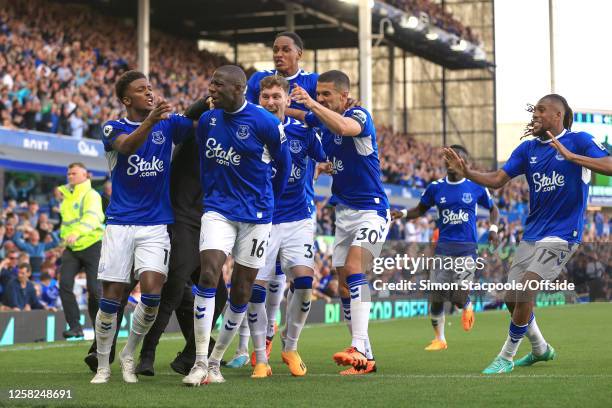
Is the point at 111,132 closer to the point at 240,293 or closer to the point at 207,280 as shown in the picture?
the point at 207,280

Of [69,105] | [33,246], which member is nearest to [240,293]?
[33,246]

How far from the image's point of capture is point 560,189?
28.6 ft

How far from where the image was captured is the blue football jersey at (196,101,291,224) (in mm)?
7875

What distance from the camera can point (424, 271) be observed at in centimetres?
1811

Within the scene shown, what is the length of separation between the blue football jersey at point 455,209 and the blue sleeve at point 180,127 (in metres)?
6.07

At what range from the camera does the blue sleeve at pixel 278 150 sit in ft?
26.0

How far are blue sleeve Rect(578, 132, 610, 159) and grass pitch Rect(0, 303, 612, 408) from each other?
5.77 ft

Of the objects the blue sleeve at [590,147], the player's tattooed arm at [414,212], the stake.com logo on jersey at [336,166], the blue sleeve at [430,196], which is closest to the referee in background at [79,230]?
the player's tattooed arm at [414,212]

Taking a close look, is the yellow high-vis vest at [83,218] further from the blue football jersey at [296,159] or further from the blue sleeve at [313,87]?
the blue football jersey at [296,159]

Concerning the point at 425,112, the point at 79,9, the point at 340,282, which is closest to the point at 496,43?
the point at 425,112

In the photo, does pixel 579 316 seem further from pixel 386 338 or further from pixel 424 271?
pixel 386 338

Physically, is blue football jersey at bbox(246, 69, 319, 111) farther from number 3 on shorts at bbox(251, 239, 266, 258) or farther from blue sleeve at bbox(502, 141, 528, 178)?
number 3 on shorts at bbox(251, 239, 266, 258)

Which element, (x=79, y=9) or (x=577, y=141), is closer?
(x=577, y=141)

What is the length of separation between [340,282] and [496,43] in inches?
1618
